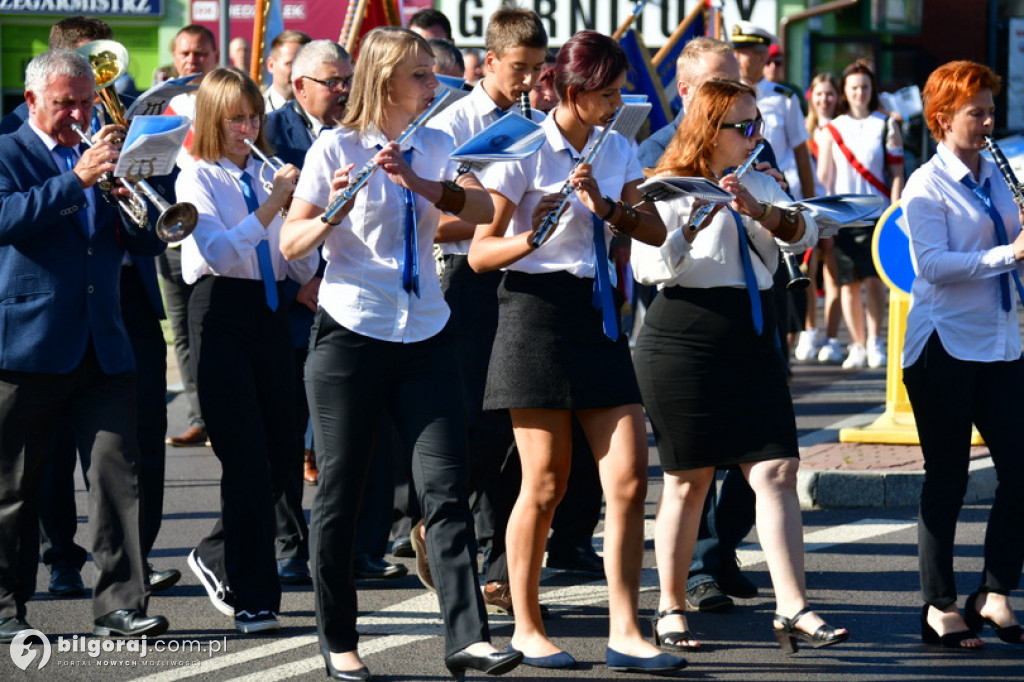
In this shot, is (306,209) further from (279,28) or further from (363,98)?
(279,28)

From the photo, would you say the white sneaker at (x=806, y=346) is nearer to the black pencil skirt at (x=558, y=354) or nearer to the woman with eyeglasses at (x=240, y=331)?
the woman with eyeglasses at (x=240, y=331)

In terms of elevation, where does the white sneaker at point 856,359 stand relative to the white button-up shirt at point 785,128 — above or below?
below

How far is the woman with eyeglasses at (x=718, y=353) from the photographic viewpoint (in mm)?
5461

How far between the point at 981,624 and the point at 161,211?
3.09 m

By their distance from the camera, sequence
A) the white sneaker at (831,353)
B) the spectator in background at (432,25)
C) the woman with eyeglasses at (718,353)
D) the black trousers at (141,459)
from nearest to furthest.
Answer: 1. the woman with eyeglasses at (718,353)
2. the black trousers at (141,459)
3. the spectator in background at (432,25)
4. the white sneaker at (831,353)

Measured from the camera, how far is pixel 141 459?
6391 millimetres

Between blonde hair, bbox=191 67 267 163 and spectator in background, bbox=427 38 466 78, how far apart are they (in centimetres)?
262

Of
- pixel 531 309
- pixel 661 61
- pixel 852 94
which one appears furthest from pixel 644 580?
pixel 852 94

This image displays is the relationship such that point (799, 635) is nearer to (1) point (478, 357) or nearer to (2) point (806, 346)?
(1) point (478, 357)

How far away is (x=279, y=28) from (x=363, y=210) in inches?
205

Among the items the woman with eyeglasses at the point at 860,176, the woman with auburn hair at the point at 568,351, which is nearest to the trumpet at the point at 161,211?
the woman with auburn hair at the point at 568,351

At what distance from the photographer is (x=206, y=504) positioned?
27.0 ft

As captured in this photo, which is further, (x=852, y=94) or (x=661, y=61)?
(x=852, y=94)

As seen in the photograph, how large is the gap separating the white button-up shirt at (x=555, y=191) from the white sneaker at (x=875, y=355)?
25.2 ft
